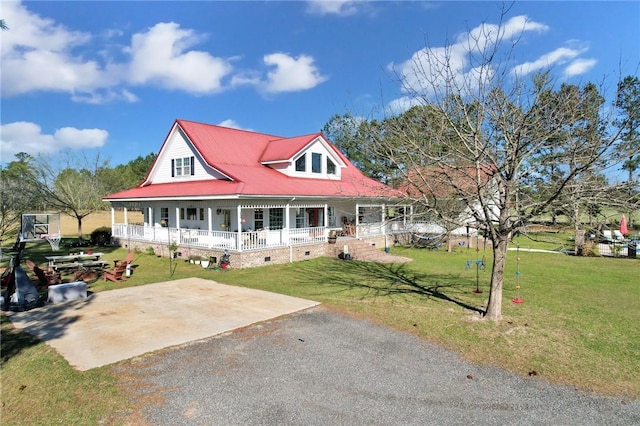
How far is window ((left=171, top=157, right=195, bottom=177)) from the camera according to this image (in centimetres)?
2362

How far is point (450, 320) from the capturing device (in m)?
9.61

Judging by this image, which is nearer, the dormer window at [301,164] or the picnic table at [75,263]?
the picnic table at [75,263]

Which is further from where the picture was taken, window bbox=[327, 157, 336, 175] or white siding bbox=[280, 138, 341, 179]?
window bbox=[327, 157, 336, 175]

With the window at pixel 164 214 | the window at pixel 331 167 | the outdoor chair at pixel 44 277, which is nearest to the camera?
the outdoor chair at pixel 44 277

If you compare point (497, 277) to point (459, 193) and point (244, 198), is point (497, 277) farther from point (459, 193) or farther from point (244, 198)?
point (244, 198)

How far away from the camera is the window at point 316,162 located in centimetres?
2533

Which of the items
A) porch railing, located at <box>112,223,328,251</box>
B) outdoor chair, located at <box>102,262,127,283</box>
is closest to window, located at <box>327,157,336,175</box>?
porch railing, located at <box>112,223,328,251</box>

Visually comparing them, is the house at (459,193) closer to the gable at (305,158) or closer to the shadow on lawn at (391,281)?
the shadow on lawn at (391,281)

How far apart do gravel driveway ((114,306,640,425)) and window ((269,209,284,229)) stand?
15240mm

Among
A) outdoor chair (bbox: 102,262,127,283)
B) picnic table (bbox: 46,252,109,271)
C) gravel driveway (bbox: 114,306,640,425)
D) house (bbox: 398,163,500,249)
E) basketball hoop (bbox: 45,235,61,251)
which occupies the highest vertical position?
house (bbox: 398,163,500,249)

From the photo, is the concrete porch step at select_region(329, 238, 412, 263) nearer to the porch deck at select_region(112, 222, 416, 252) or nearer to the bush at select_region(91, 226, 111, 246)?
the porch deck at select_region(112, 222, 416, 252)


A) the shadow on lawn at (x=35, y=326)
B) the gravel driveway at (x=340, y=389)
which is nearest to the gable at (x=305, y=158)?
the shadow on lawn at (x=35, y=326)

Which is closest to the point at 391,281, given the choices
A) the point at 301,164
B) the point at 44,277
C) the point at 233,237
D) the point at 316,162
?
the point at 233,237

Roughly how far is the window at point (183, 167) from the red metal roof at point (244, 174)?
65 centimetres
